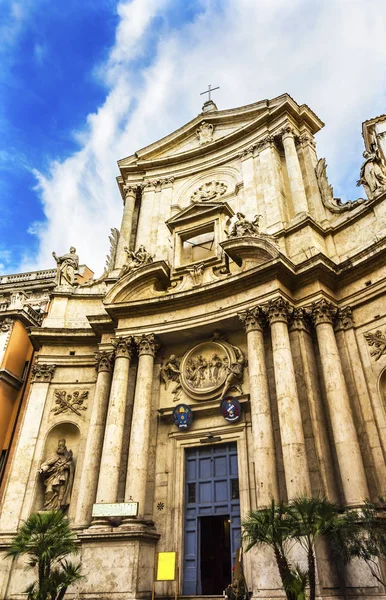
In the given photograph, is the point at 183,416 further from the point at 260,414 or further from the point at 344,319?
the point at 344,319

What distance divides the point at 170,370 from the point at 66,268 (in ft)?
23.9

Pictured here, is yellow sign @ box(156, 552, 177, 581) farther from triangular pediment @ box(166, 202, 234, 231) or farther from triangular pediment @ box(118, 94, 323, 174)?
triangular pediment @ box(118, 94, 323, 174)

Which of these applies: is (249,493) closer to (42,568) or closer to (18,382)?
(42,568)

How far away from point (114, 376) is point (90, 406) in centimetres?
213

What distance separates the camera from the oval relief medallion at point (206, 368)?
1479 centimetres

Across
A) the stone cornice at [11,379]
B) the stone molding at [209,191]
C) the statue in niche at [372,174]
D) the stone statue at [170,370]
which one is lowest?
the stone statue at [170,370]

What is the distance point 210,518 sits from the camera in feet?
44.7

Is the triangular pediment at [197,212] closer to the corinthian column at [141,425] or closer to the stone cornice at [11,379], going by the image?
the corinthian column at [141,425]

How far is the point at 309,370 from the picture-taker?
12.9 metres

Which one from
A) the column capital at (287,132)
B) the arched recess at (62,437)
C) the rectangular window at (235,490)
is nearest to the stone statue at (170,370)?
the arched recess at (62,437)

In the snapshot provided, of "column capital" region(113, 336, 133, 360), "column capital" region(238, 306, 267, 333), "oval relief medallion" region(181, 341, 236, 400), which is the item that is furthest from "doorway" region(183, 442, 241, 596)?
"column capital" region(113, 336, 133, 360)

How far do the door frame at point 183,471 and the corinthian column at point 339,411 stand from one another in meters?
2.79

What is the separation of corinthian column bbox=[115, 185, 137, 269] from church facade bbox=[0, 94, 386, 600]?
98 centimetres

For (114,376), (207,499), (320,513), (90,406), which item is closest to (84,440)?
(90,406)
